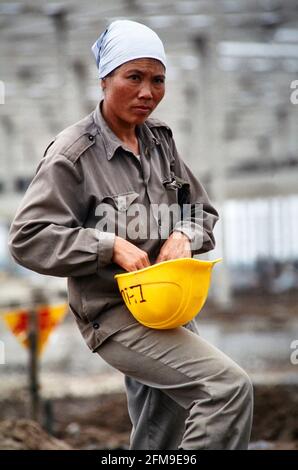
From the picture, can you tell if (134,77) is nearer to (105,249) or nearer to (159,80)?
(159,80)

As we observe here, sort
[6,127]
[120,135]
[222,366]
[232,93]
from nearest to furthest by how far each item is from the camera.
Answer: [222,366], [120,135], [232,93], [6,127]

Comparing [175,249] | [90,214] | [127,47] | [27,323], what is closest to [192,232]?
[175,249]

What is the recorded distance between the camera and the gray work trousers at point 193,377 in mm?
2773

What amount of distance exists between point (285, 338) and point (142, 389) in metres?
11.6

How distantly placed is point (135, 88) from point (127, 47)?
0.14 m

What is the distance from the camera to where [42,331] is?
25.9 feet

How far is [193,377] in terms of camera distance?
2.85 m

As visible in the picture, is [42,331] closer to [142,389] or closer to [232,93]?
[142,389]

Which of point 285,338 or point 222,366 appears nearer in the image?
point 222,366

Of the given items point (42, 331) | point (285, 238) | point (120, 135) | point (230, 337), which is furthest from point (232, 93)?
point (120, 135)

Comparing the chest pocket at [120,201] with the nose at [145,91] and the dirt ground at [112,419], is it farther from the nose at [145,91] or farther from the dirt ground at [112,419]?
the dirt ground at [112,419]

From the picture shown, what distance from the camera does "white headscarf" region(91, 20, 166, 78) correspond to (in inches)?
118

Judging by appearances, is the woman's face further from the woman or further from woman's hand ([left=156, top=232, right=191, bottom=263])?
woman's hand ([left=156, top=232, right=191, bottom=263])

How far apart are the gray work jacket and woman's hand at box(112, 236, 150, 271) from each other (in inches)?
1.0
